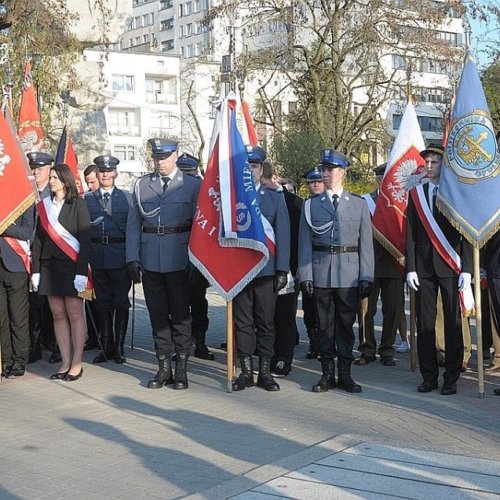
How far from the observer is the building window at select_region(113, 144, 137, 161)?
72812 millimetres

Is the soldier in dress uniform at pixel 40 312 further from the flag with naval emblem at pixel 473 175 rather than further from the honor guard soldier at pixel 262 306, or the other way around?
the flag with naval emblem at pixel 473 175

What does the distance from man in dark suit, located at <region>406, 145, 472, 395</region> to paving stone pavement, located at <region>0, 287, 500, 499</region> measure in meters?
0.23

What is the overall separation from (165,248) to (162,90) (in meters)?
72.0

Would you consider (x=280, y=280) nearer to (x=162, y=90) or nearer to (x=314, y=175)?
(x=314, y=175)

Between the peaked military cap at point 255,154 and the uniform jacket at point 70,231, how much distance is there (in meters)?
1.62

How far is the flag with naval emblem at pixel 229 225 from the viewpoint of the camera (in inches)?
322

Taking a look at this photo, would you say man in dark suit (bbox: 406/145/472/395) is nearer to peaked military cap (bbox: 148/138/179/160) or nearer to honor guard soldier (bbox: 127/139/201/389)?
honor guard soldier (bbox: 127/139/201/389)

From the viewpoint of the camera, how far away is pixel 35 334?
33.6 ft

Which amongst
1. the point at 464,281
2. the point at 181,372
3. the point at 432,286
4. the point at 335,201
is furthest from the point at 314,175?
the point at 181,372

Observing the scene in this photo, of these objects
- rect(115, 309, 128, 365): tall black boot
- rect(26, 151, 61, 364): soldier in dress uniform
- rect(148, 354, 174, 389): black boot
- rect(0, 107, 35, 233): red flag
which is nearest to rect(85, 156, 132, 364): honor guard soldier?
rect(115, 309, 128, 365): tall black boot

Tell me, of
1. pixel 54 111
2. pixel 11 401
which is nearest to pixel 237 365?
pixel 11 401

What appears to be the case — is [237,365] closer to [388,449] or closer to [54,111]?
[388,449]

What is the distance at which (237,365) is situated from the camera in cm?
952

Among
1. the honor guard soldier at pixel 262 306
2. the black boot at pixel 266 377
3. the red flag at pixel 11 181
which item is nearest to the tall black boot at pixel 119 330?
the red flag at pixel 11 181
